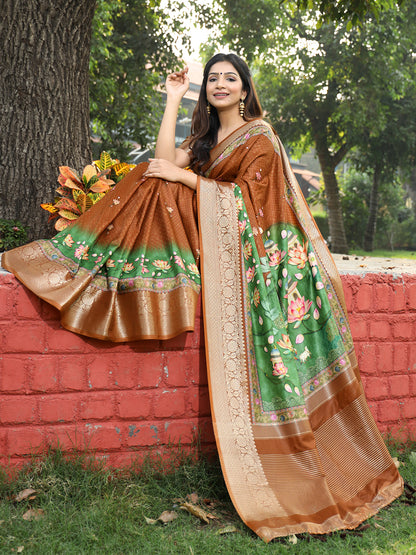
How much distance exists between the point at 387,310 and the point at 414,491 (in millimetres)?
915

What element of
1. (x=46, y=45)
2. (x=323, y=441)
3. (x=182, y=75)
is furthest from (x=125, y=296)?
(x=46, y=45)

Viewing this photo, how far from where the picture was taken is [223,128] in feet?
9.94

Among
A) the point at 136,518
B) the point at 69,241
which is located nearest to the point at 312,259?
the point at 69,241

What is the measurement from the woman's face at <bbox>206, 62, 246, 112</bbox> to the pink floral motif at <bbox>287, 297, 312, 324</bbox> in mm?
1095

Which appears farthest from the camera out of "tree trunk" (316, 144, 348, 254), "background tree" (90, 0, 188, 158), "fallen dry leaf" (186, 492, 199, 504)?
"tree trunk" (316, 144, 348, 254)

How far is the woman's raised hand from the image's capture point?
2.95 metres

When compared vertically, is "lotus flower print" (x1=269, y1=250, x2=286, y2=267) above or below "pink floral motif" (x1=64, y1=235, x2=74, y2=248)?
below

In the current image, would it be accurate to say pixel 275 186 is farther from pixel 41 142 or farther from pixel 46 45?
pixel 46 45

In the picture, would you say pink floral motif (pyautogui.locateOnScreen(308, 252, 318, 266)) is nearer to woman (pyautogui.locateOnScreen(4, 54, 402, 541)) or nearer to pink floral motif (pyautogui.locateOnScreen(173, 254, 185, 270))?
woman (pyautogui.locateOnScreen(4, 54, 402, 541))

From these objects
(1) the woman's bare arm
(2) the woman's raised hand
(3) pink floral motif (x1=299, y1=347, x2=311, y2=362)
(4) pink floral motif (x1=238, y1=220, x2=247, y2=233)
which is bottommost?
(3) pink floral motif (x1=299, y1=347, x2=311, y2=362)

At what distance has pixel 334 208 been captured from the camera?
16.2 meters

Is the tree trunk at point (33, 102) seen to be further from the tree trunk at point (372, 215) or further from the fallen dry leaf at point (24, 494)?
the tree trunk at point (372, 215)

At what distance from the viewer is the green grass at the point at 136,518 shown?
6.61 feet

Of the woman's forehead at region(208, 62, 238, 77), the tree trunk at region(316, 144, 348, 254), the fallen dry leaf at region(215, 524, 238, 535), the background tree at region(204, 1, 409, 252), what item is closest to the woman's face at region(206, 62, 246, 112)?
the woman's forehead at region(208, 62, 238, 77)
